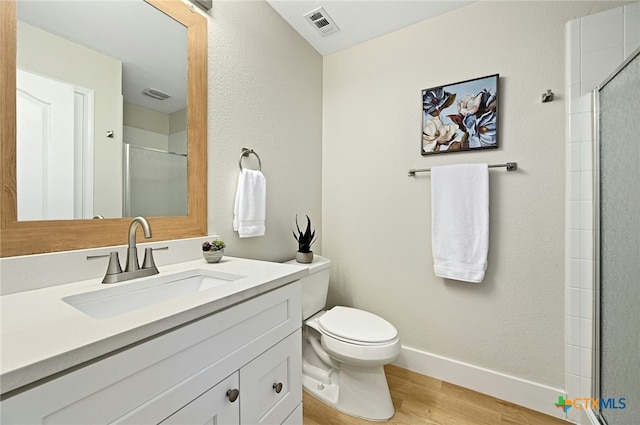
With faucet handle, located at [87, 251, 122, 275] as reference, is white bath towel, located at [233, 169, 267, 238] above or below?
above

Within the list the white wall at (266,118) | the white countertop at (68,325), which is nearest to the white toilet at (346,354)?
the white wall at (266,118)

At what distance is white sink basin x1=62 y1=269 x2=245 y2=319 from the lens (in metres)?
0.78

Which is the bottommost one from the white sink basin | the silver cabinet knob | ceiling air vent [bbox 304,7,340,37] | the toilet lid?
the toilet lid

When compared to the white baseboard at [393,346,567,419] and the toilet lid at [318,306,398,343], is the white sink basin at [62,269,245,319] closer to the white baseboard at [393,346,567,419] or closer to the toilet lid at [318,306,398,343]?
the toilet lid at [318,306,398,343]

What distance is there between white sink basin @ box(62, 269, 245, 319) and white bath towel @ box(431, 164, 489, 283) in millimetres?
1215

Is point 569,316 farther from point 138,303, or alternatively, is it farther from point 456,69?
point 138,303

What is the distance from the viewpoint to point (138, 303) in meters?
0.88

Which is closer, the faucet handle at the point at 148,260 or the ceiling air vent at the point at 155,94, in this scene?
the faucet handle at the point at 148,260

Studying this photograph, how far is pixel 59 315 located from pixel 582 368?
205 centimetres

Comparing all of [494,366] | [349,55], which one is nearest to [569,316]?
[494,366]

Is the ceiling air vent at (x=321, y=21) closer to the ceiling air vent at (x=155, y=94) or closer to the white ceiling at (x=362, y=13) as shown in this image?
the white ceiling at (x=362, y=13)

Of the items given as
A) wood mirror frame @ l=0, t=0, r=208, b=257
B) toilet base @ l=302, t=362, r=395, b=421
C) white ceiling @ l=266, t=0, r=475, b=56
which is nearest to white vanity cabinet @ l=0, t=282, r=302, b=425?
toilet base @ l=302, t=362, r=395, b=421

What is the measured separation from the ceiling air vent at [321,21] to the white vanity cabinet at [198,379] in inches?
64.3

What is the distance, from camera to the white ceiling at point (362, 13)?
162 cm
